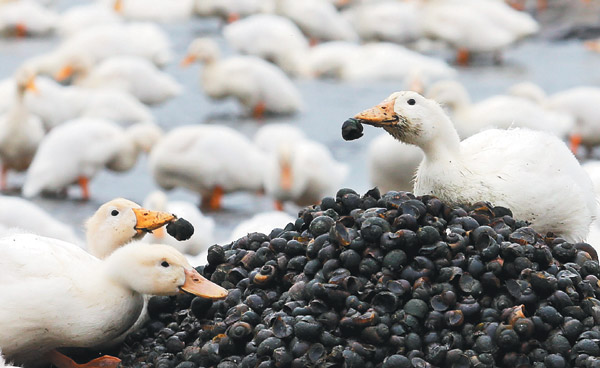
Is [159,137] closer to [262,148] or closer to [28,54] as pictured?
[262,148]

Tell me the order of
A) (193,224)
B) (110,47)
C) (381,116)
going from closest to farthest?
(381,116)
(193,224)
(110,47)

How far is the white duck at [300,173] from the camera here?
9.55 meters

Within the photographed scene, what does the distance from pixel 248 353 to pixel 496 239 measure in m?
0.76

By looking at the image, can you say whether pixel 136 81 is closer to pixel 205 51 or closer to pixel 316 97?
pixel 205 51

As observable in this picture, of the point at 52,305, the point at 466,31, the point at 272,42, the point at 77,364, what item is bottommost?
the point at 77,364

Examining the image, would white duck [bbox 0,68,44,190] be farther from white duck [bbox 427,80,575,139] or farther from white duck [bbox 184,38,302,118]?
white duck [bbox 427,80,575,139]

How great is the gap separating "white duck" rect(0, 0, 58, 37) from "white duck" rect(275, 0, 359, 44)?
11.2 feet

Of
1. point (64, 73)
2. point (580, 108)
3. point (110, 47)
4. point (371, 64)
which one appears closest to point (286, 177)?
point (580, 108)

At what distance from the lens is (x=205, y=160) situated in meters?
9.74

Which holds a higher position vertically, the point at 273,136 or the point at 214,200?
the point at 273,136

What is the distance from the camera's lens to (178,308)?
11.0ft

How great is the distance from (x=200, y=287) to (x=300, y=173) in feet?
21.2

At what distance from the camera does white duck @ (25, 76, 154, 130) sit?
11.7m

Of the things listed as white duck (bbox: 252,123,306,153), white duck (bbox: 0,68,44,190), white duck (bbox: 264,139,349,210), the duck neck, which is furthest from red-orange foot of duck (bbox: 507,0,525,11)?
the duck neck
